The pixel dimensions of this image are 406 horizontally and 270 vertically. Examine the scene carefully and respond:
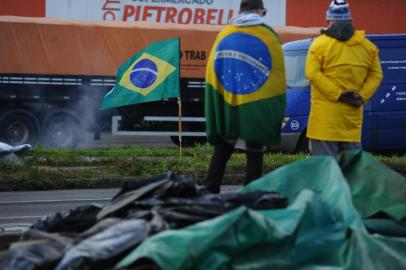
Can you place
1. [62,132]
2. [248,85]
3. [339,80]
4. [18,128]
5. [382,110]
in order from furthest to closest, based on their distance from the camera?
[62,132] → [18,128] → [382,110] → [339,80] → [248,85]

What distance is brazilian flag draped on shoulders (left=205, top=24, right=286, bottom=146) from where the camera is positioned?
7.06 meters

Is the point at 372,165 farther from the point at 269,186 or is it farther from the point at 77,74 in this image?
the point at 77,74

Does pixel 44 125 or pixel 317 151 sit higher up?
pixel 317 151

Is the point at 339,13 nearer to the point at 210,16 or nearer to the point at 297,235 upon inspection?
the point at 297,235

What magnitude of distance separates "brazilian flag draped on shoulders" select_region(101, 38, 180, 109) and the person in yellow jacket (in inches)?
306

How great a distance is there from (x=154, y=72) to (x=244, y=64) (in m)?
8.58

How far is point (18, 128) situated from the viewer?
71.4 ft

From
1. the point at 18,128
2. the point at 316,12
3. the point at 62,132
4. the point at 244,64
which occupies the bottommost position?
the point at 62,132

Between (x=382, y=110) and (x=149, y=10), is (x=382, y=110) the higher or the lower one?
the lower one

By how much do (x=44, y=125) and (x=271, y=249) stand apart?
17.7 m

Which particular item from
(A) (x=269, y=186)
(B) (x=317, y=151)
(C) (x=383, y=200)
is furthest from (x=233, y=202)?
(B) (x=317, y=151)

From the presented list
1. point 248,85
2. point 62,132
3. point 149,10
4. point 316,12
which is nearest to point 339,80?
point 248,85

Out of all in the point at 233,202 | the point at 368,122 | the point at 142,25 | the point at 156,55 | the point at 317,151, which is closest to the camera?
the point at 233,202

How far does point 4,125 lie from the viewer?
2167 centimetres
